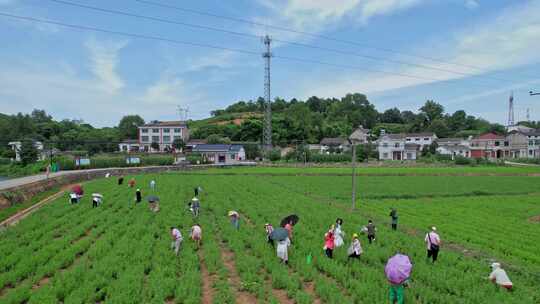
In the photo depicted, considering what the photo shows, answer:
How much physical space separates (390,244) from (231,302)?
24.8ft

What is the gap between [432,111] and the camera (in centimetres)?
11081

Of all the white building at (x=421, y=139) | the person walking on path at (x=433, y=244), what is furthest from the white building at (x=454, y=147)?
the person walking on path at (x=433, y=244)

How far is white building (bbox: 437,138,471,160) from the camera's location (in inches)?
3209

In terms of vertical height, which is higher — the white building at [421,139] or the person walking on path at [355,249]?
the white building at [421,139]

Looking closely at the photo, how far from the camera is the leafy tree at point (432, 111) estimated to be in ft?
363

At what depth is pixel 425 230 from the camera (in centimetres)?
1634

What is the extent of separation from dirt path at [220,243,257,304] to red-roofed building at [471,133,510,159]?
83.9 m

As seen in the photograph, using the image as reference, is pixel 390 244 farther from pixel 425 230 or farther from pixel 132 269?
pixel 132 269

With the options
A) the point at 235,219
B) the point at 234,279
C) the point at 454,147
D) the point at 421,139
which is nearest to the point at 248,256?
the point at 234,279

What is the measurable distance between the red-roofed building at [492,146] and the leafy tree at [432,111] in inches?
1052

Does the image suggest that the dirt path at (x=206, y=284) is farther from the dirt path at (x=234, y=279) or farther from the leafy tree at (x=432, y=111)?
the leafy tree at (x=432, y=111)

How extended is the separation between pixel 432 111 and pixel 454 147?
32262 millimetres

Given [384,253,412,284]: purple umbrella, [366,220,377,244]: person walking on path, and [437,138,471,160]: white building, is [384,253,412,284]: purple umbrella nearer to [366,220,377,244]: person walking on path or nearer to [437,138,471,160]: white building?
[366,220,377,244]: person walking on path

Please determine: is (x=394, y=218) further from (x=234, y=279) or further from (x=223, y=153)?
(x=223, y=153)
